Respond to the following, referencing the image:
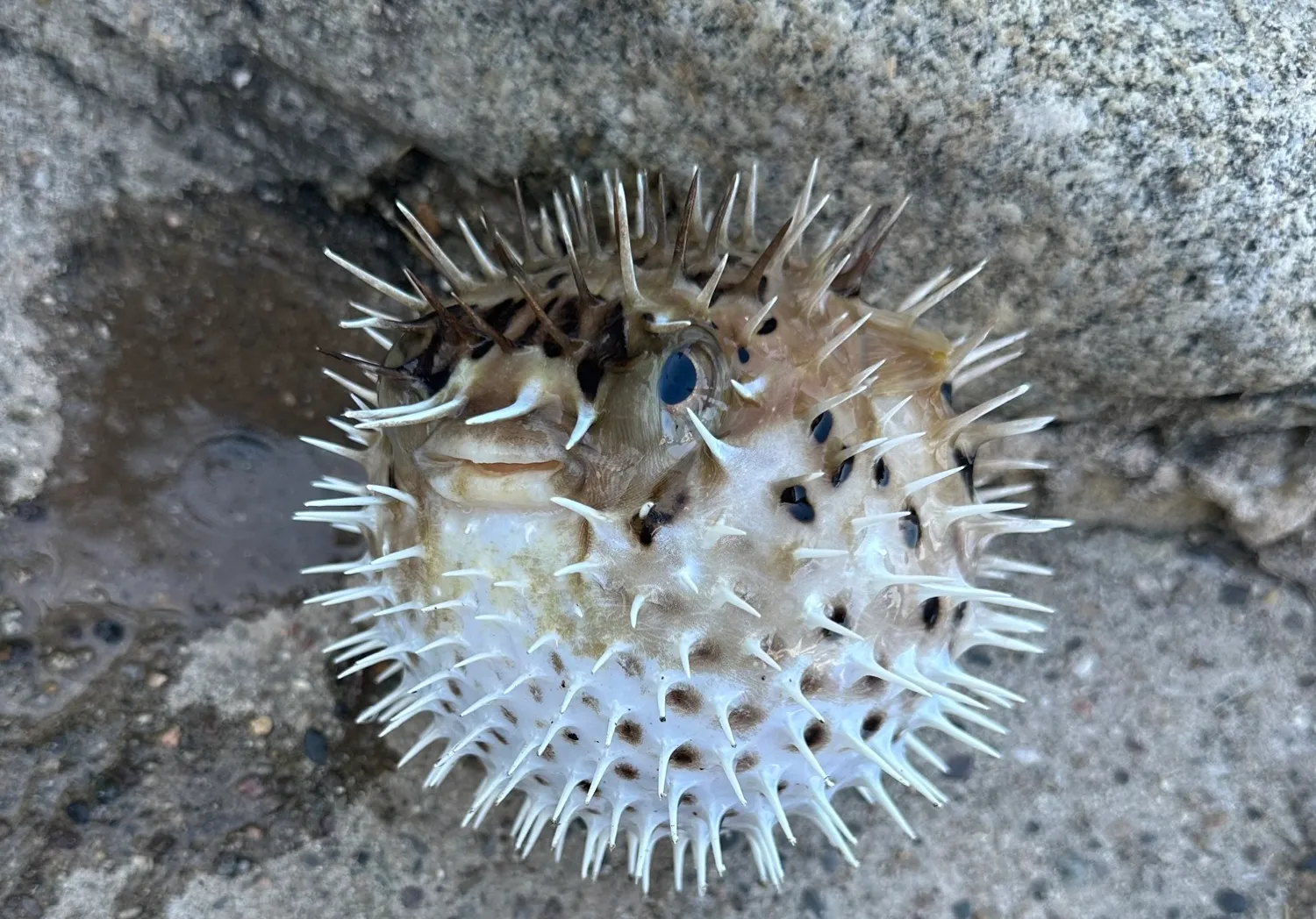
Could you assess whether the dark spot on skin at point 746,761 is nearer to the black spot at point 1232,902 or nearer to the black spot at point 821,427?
the black spot at point 821,427

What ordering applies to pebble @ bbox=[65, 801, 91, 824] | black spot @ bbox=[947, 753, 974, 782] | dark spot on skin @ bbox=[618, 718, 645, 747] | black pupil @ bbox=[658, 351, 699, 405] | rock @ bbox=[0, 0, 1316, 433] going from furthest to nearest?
1. black spot @ bbox=[947, 753, 974, 782]
2. pebble @ bbox=[65, 801, 91, 824]
3. rock @ bbox=[0, 0, 1316, 433]
4. dark spot on skin @ bbox=[618, 718, 645, 747]
5. black pupil @ bbox=[658, 351, 699, 405]

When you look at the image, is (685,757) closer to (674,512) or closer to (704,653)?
(704,653)

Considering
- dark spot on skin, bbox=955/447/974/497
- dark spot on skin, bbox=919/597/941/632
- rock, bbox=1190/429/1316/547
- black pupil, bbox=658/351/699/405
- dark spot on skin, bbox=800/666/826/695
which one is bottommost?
dark spot on skin, bbox=800/666/826/695

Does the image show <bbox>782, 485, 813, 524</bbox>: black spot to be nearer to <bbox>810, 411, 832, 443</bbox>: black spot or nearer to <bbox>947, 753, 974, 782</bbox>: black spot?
<bbox>810, 411, 832, 443</bbox>: black spot

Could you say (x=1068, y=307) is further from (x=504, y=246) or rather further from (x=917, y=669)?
(x=504, y=246)

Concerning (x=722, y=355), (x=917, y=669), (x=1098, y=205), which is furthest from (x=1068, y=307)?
(x=722, y=355)

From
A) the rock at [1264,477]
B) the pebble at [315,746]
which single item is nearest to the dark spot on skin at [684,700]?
the pebble at [315,746]

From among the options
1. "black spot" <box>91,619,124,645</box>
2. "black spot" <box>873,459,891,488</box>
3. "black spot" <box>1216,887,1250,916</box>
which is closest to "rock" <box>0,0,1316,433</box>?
"black spot" <box>873,459,891,488</box>
